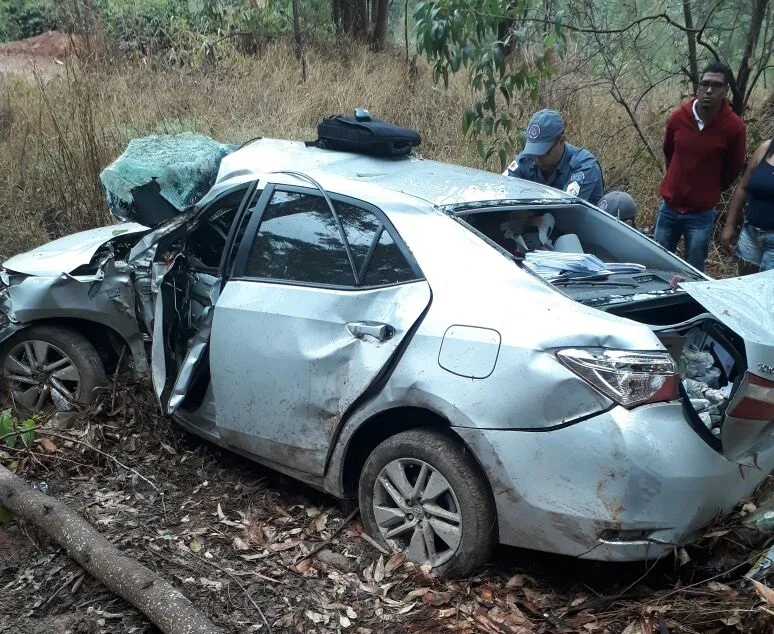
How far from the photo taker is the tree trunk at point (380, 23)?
1457 centimetres

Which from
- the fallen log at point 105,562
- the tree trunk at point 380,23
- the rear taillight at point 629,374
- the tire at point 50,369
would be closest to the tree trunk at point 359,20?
the tree trunk at point 380,23

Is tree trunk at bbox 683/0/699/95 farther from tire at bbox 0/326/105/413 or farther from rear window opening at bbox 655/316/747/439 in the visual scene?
tire at bbox 0/326/105/413

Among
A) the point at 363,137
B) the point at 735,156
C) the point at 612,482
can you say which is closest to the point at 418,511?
the point at 612,482

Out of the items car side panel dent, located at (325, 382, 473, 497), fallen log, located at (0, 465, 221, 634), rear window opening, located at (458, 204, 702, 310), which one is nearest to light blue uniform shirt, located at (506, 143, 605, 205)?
rear window opening, located at (458, 204, 702, 310)

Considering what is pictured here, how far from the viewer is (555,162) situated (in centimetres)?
559

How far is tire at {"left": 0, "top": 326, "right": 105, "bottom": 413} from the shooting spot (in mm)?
4926

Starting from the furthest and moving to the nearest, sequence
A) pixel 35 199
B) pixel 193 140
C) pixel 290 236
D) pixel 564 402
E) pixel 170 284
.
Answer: pixel 35 199, pixel 193 140, pixel 170 284, pixel 290 236, pixel 564 402

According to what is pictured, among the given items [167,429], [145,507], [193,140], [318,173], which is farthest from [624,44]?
[145,507]

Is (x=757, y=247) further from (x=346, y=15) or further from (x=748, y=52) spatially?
(x=346, y=15)

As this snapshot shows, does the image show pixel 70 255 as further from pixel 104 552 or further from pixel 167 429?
pixel 104 552

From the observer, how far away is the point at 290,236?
3.89 metres

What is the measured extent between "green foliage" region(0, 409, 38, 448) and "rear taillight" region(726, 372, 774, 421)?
3621 mm

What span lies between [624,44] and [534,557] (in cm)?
657

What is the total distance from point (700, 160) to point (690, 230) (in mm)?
522
